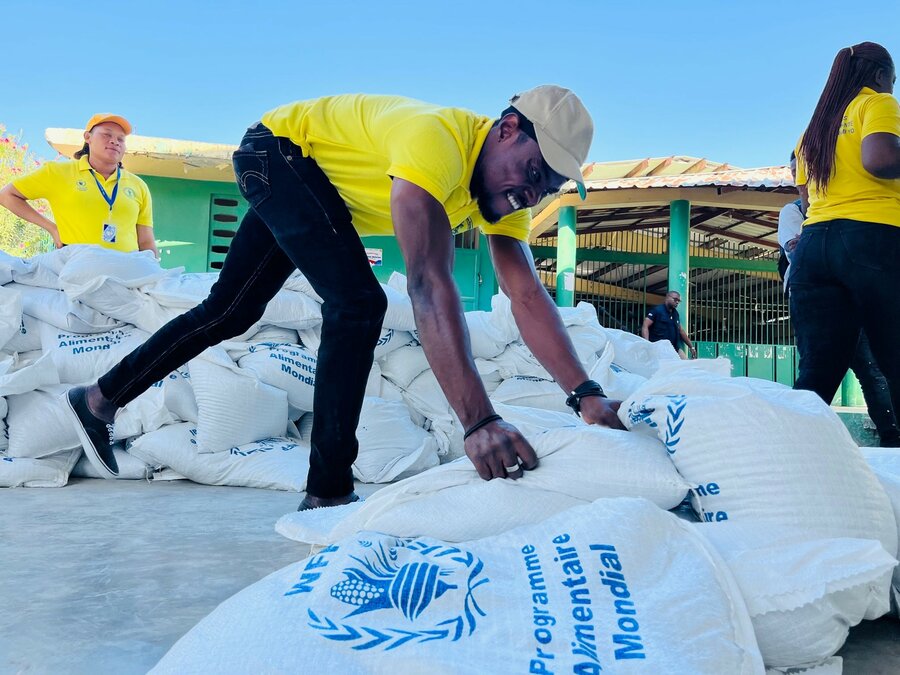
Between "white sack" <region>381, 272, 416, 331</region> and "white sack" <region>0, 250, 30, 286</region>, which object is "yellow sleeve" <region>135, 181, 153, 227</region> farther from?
"white sack" <region>381, 272, 416, 331</region>

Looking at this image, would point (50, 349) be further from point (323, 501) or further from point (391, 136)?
point (391, 136)

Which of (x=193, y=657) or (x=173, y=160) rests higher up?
(x=173, y=160)

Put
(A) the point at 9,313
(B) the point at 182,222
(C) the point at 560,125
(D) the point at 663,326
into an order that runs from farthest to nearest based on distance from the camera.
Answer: (B) the point at 182,222 < (D) the point at 663,326 < (A) the point at 9,313 < (C) the point at 560,125

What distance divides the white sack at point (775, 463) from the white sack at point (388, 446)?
4.72 feet

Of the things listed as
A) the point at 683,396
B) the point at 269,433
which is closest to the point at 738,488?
the point at 683,396

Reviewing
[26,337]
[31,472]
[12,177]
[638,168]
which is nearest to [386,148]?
[31,472]

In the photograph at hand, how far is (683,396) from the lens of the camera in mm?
1072

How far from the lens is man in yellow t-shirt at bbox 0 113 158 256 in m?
3.13

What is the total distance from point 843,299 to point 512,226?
39.4 inches

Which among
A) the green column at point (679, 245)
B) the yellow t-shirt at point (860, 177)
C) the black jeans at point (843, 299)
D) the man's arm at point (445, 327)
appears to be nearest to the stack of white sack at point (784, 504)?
the man's arm at point (445, 327)

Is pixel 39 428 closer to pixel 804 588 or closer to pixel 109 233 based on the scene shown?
pixel 109 233

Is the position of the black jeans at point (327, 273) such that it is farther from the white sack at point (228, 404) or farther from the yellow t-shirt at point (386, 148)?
the white sack at point (228, 404)

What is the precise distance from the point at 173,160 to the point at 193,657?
23.1 ft

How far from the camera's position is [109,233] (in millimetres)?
3170
